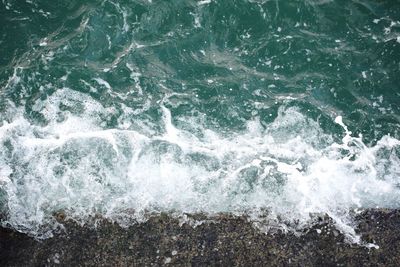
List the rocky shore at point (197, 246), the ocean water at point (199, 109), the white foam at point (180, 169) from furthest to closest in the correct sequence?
the ocean water at point (199, 109), the white foam at point (180, 169), the rocky shore at point (197, 246)

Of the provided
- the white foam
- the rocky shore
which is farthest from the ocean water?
the rocky shore

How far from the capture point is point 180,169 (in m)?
9.88

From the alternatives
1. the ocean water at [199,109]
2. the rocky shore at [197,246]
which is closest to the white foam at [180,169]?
the ocean water at [199,109]

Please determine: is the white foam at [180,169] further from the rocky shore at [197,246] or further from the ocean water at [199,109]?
the rocky shore at [197,246]

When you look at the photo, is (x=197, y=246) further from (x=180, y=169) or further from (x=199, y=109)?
(x=199, y=109)

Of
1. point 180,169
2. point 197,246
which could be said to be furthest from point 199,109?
point 197,246

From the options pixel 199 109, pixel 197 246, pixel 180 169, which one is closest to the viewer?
pixel 197 246

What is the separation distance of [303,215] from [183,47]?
6077mm

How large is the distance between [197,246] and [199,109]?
12.9 ft

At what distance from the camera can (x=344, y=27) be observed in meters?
10.5

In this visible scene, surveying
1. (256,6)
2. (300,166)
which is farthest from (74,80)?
(300,166)

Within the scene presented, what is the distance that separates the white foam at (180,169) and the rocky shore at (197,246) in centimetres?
34

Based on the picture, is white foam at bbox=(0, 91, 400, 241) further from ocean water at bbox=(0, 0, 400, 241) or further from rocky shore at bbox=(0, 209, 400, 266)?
rocky shore at bbox=(0, 209, 400, 266)

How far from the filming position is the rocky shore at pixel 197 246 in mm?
9070
